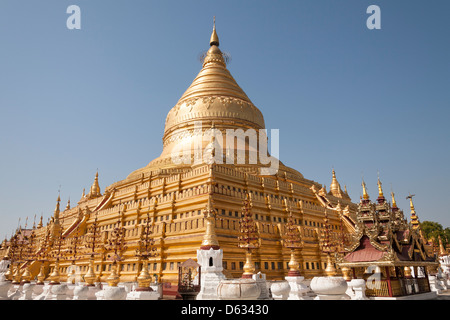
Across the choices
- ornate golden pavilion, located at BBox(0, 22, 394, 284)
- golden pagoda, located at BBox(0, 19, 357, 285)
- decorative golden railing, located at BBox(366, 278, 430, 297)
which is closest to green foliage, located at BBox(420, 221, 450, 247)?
golden pagoda, located at BBox(0, 19, 357, 285)

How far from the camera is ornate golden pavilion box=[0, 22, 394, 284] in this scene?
92.3ft

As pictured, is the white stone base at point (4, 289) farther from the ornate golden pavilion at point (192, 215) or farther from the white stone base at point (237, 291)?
the white stone base at point (237, 291)

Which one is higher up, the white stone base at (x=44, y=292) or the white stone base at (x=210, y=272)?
the white stone base at (x=210, y=272)

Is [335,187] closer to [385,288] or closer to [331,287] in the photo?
[385,288]

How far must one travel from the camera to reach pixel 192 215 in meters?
29.9

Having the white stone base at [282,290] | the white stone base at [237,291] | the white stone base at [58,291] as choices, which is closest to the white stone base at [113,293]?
the white stone base at [237,291]

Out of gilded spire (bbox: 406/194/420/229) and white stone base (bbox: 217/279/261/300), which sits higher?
→ gilded spire (bbox: 406/194/420/229)

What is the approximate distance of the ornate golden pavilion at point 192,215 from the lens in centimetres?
2812

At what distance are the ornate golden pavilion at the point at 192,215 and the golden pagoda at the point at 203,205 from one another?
0.11 metres

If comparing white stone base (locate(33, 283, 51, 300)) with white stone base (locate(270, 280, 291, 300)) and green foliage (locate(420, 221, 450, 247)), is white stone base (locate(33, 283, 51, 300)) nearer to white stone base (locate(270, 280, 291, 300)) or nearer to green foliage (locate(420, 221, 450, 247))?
white stone base (locate(270, 280, 291, 300))

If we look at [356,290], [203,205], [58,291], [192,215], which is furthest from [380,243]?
[58,291]

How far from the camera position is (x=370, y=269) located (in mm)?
21375

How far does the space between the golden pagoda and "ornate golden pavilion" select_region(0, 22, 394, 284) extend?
0.35 feet
